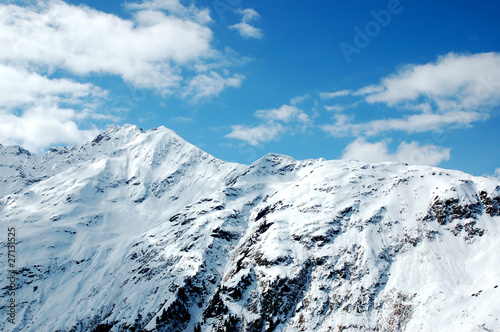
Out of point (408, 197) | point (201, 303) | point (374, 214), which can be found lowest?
point (201, 303)

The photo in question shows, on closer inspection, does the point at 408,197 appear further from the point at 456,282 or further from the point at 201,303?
the point at 201,303

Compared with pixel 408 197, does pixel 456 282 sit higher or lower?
lower

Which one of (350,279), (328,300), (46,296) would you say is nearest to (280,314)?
(328,300)

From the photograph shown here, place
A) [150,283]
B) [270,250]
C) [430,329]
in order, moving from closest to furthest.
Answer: [430,329] < [270,250] < [150,283]

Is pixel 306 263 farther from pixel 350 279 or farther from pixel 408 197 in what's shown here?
pixel 408 197

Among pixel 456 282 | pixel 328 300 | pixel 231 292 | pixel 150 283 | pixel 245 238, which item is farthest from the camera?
pixel 245 238

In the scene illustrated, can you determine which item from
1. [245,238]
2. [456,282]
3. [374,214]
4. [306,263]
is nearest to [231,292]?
[306,263]

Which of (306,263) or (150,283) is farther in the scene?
(150,283)
